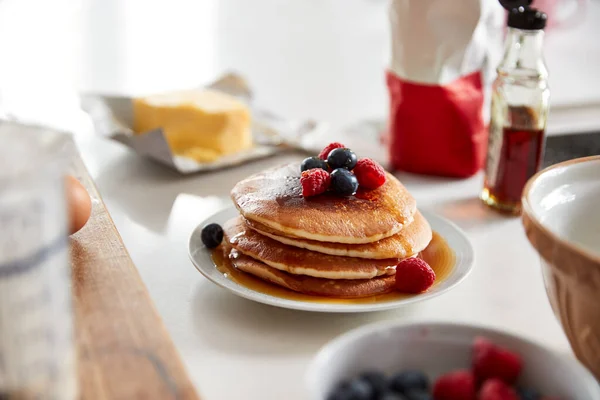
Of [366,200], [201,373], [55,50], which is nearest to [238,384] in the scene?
[201,373]

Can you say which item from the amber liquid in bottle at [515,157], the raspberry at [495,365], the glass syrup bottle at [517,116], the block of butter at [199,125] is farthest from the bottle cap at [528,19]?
the raspberry at [495,365]

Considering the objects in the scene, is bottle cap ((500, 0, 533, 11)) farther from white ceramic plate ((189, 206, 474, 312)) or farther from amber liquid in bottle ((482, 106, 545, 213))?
white ceramic plate ((189, 206, 474, 312))

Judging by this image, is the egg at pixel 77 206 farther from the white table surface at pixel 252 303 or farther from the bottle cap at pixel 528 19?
the bottle cap at pixel 528 19

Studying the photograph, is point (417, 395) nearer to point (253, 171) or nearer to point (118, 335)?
point (118, 335)

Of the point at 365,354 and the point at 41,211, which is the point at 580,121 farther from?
the point at 41,211

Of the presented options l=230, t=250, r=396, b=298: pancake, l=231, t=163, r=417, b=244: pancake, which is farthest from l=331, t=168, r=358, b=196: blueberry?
l=230, t=250, r=396, b=298: pancake

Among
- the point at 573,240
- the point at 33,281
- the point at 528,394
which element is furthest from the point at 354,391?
the point at 573,240

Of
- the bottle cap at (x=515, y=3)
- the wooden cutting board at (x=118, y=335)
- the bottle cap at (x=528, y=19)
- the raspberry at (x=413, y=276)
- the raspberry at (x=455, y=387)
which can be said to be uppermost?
the bottle cap at (x=515, y=3)
